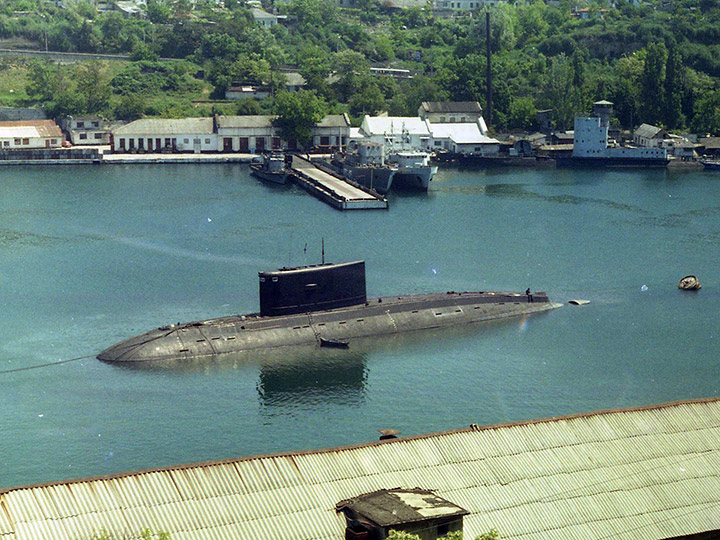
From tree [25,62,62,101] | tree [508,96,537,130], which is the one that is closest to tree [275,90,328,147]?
tree [508,96,537,130]

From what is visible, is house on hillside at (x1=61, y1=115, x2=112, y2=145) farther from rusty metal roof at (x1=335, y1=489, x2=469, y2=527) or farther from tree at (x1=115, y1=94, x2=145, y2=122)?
rusty metal roof at (x1=335, y1=489, x2=469, y2=527)

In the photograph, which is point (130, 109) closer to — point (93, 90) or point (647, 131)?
point (93, 90)

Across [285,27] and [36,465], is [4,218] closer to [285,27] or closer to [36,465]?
[36,465]

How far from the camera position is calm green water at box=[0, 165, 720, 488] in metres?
40.6

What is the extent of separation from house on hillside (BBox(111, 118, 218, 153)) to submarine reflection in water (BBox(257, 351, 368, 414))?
7157 cm

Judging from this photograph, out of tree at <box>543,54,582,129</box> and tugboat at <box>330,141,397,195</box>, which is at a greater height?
tree at <box>543,54,582,129</box>

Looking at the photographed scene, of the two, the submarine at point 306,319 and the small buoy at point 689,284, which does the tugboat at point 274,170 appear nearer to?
the small buoy at point 689,284

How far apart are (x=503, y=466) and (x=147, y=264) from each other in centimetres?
3998

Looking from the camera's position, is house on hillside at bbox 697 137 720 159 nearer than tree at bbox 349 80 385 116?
Yes

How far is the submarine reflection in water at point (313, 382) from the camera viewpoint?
43.2 m

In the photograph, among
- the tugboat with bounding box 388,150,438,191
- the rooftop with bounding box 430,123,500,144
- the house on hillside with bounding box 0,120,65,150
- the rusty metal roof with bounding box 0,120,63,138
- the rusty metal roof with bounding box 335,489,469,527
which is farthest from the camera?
the rooftop with bounding box 430,123,500,144

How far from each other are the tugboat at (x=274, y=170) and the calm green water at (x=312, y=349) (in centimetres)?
389

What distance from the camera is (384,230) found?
78.1 meters

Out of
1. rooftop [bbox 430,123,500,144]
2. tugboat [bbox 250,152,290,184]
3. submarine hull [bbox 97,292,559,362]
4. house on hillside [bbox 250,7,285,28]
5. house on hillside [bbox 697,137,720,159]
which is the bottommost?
submarine hull [bbox 97,292,559,362]
